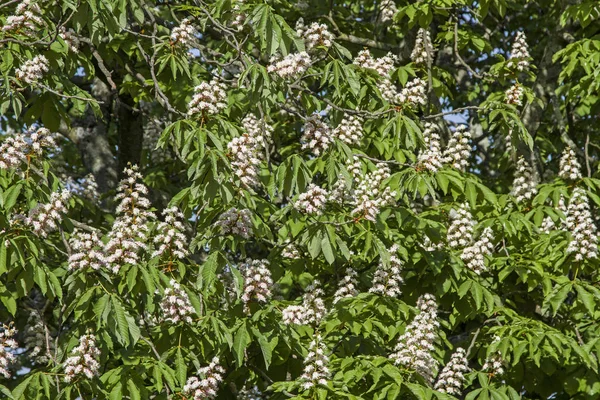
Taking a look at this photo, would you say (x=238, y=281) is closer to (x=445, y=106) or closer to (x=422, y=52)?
(x=422, y=52)

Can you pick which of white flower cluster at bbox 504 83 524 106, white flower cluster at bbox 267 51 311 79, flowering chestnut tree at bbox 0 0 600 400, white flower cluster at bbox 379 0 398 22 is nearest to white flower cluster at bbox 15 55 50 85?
flowering chestnut tree at bbox 0 0 600 400

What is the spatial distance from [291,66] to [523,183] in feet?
10.3

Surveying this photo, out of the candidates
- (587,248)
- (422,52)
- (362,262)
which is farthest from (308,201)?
(422,52)

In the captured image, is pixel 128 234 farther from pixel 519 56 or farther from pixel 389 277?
pixel 519 56

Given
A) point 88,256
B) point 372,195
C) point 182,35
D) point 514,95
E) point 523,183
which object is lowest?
point 88,256

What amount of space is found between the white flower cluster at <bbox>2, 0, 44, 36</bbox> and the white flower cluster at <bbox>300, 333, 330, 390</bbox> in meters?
2.66

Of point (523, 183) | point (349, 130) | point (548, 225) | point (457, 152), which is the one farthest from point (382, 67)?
point (548, 225)

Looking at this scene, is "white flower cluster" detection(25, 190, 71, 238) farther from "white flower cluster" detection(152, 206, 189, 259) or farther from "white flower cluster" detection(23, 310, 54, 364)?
"white flower cluster" detection(23, 310, 54, 364)

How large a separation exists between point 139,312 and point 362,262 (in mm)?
1955

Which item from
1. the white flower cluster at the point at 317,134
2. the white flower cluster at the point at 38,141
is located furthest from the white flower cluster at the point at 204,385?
the white flower cluster at the point at 38,141

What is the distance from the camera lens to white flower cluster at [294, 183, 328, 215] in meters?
5.43

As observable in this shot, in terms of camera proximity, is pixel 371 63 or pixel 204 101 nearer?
pixel 204 101

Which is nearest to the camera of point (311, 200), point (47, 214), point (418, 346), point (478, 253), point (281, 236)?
point (47, 214)

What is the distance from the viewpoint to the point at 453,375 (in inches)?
247
